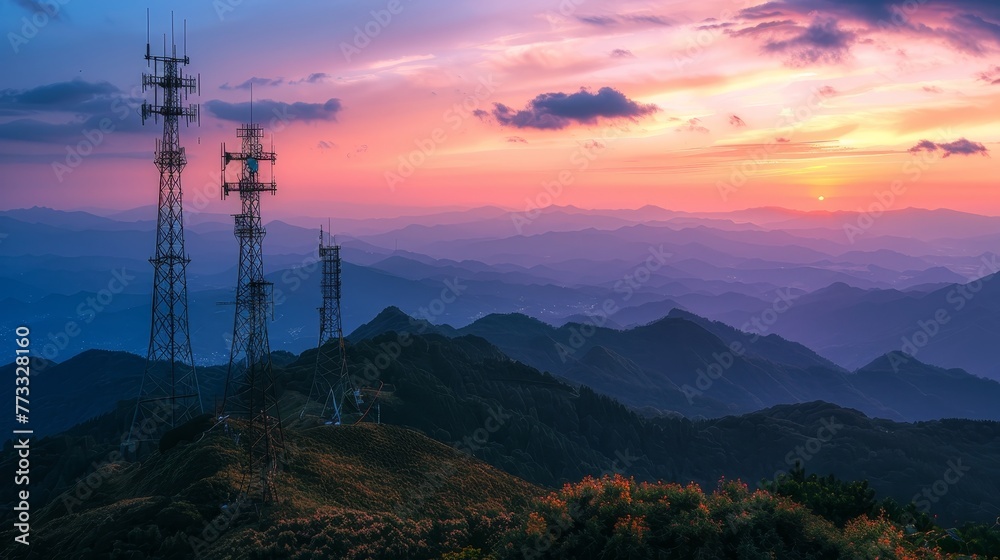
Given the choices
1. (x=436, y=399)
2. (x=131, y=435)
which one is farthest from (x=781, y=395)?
(x=131, y=435)

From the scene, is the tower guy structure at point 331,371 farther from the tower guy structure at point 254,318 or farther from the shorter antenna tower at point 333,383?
the tower guy structure at point 254,318

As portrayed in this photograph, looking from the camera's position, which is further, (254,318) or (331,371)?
(331,371)

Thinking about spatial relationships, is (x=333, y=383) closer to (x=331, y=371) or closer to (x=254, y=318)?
(x=331, y=371)

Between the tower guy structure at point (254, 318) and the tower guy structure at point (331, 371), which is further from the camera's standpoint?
the tower guy structure at point (331, 371)

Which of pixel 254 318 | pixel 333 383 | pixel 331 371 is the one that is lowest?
pixel 333 383

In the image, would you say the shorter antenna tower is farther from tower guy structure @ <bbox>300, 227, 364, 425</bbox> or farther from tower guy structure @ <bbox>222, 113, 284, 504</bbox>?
tower guy structure @ <bbox>222, 113, 284, 504</bbox>

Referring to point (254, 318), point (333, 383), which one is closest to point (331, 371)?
point (333, 383)

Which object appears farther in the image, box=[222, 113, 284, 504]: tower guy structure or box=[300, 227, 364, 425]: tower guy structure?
box=[300, 227, 364, 425]: tower guy structure

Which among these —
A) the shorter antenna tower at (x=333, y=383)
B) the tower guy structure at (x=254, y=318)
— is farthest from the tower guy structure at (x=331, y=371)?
the tower guy structure at (x=254, y=318)

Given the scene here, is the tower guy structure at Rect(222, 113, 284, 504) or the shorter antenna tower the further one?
the shorter antenna tower

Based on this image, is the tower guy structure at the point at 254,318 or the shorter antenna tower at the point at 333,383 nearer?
the tower guy structure at the point at 254,318

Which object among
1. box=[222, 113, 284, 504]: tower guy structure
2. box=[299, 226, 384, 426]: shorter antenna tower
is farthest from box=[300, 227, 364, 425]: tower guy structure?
box=[222, 113, 284, 504]: tower guy structure

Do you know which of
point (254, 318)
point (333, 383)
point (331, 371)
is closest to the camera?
point (254, 318)
